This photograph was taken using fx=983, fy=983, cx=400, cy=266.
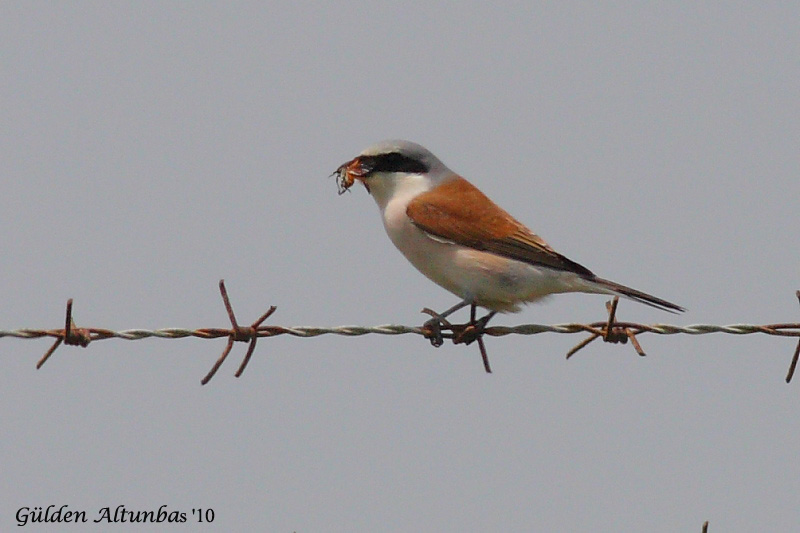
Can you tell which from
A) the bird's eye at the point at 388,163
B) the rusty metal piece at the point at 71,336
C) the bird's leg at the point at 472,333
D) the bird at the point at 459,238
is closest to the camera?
the rusty metal piece at the point at 71,336

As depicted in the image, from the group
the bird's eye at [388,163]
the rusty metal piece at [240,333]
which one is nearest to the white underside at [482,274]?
the bird's eye at [388,163]

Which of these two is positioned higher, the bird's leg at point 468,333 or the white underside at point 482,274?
the white underside at point 482,274

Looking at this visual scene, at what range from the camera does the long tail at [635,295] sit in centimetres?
514

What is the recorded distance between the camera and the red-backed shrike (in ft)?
18.6

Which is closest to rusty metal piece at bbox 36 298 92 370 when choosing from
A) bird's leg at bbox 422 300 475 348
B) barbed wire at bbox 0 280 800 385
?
barbed wire at bbox 0 280 800 385

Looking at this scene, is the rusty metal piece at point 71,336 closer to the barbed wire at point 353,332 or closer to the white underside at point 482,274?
the barbed wire at point 353,332

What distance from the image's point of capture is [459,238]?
19.2 feet

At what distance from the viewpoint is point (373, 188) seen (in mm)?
6320

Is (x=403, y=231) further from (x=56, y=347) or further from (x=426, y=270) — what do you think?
(x=56, y=347)

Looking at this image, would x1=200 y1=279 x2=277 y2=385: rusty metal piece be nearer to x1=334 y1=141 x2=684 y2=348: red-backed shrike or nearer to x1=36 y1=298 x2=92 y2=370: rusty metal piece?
x1=36 y1=298 x2=92 y2=370: rusty metal piece

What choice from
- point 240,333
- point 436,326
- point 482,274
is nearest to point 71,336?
point 240,333

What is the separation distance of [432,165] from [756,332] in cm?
262

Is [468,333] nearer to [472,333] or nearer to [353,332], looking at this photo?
[472,333]

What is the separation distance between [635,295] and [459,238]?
112 cm
